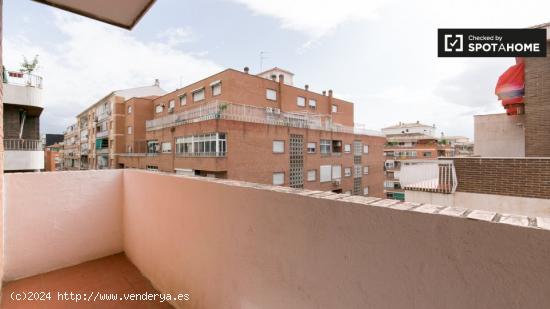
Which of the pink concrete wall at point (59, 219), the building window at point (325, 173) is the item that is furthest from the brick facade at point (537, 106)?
the building window at point (325, 173)

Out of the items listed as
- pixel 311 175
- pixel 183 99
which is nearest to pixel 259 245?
pixel 311 175

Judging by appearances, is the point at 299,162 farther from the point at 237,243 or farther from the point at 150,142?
the point at 237,243

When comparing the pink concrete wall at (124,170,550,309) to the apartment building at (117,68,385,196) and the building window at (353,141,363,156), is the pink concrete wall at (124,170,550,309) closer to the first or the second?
the apartment building at (117,68,385,196)

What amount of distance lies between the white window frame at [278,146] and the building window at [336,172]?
7826 millimetres

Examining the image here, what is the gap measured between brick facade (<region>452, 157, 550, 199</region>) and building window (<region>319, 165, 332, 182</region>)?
58.2 feet

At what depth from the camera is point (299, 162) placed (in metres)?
22.4

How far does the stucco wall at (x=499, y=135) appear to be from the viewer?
1027 centimetres

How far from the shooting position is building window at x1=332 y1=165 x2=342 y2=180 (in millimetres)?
26078

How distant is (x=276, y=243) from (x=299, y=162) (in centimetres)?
2052

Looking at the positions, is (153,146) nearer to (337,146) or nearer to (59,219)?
(337,146)

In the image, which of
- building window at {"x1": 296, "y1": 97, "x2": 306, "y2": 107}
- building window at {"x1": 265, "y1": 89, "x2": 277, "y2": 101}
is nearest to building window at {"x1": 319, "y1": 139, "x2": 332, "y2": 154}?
building window at {"x1": 296, "y1": 97, "x2": 306, "y2": 107}

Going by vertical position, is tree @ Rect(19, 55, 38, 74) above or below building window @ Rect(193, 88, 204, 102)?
below

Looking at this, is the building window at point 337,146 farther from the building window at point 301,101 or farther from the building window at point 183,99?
the building window at point 183,99

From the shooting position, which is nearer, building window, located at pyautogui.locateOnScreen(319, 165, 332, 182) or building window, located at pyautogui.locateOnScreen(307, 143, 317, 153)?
building window, located at pyautogui.locateOnScreen(307, 143, 317, 153)
